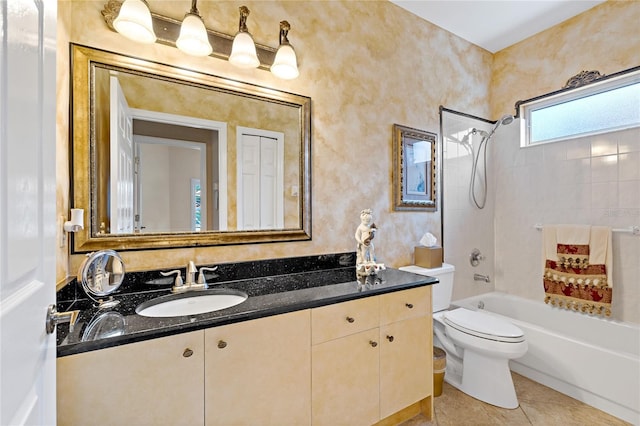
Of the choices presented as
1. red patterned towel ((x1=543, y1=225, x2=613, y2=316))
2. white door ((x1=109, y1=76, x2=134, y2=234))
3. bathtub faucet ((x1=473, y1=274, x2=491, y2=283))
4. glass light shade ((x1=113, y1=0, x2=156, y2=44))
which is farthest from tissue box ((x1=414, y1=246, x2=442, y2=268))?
glass light shade ((x1=113, y1=0, x2=156, y2=44))

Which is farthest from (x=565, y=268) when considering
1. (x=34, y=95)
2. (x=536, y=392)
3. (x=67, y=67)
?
(x=67, y=67)

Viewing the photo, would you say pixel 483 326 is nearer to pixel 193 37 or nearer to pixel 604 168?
pixel 604 168

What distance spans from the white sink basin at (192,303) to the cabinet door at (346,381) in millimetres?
444

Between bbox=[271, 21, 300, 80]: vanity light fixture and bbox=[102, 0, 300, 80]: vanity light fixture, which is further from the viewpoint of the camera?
bbox=[271, 21, 300, 80]: vanity light fixture

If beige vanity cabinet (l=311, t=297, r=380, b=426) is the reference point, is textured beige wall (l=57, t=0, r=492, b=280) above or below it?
above

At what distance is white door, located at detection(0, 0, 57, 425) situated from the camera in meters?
0.47

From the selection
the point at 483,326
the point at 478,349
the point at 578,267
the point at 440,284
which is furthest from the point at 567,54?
the point at 478,349

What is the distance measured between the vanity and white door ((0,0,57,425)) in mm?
272

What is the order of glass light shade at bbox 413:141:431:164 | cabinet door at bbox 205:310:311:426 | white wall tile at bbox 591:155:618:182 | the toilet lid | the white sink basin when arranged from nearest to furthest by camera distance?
cabinet door at bbox 205:310:311:426, the white sink basin, the toilet lid, white wall tile at bbox 591:155:618:182, glass light shade at bbox 413:141:431:164

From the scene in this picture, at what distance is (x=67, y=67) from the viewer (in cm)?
127

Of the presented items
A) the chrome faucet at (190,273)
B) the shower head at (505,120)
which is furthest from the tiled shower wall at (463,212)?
the chrome faucet at (190,273)

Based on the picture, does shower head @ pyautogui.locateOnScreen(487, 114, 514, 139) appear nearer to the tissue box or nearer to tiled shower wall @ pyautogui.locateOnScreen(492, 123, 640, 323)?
tiled shower wall @ pyautogui.locateOnScreen(492, 123, 640, 323)

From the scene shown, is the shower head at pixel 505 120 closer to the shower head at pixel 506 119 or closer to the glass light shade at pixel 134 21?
the shower head at pixel 506 119

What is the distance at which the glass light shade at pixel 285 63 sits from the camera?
5.60 ft
